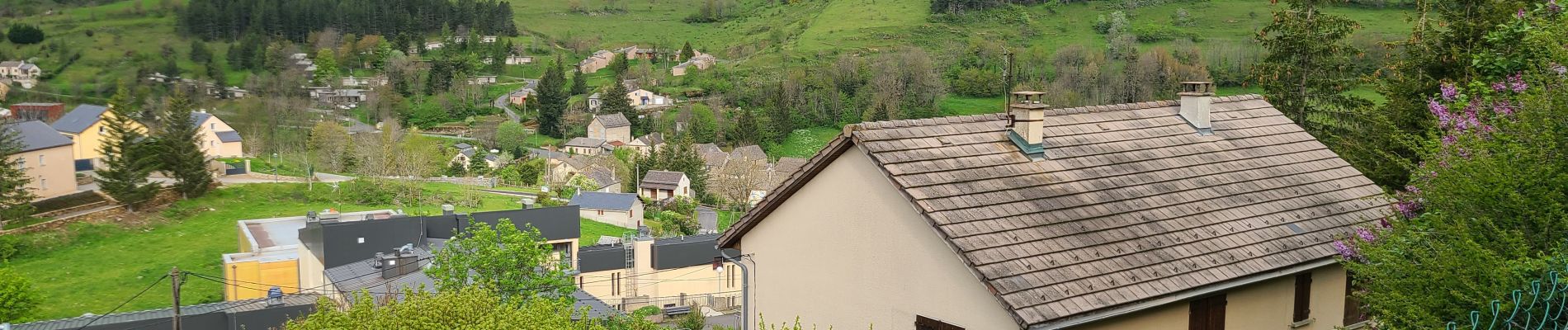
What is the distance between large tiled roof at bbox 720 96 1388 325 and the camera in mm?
9453

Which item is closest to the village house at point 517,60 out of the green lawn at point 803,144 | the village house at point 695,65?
the village house at point 695,65

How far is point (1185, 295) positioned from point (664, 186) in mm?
58075

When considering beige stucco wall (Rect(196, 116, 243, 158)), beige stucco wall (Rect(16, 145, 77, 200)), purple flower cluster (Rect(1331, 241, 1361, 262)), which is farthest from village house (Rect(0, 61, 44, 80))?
purple flower cluster (Rect(1331, 241, 1361, 262))

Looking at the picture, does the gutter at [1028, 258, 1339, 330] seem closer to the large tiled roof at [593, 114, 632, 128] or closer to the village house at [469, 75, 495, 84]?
the large tiled roof at [593, 114, 632, 128]

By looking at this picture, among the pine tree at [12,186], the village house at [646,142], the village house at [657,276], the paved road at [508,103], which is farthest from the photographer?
the paved road at [508,103]

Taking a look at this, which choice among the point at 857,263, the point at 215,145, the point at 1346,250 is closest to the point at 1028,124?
the point at 857,263

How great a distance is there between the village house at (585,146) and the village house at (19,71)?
62636mm

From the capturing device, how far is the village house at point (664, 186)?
66375 millimetres

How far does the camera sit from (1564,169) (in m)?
7.12

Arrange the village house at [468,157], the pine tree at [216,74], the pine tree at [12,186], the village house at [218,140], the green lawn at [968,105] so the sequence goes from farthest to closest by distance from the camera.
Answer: the pine tree at [216,74] < the green lawn at [968,105] < the village house at [468,157] < the village house at [218,140] < the pine tree at [12,186]

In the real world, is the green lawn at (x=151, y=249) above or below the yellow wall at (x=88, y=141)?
below

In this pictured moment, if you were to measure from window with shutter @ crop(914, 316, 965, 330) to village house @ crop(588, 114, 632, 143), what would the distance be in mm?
84627

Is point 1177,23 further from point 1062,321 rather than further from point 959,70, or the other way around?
point 1062,321

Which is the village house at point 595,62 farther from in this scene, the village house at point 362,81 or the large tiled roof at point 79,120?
the large tiled roof at point 79,120
